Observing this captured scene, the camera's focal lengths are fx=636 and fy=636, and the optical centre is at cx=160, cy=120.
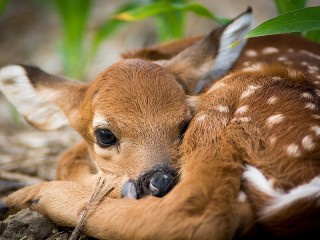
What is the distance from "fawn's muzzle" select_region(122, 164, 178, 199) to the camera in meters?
3.04

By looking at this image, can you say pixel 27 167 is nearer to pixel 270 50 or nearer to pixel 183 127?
pixel 183 127

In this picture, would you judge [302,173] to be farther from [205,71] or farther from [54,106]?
[54,106]

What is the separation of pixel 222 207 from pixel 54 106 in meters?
2.05

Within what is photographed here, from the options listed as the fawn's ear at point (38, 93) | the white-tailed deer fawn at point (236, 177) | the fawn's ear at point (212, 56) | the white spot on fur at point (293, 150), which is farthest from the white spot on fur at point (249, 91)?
the fawn's ear at point (38, 93)

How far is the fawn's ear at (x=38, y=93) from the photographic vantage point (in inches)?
172

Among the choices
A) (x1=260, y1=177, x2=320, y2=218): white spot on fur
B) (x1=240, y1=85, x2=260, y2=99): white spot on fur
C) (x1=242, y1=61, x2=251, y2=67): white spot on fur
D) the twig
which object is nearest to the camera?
(x1=260, y1=177, x2=320, y2=218): white spot on fur

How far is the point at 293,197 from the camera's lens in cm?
→ 266

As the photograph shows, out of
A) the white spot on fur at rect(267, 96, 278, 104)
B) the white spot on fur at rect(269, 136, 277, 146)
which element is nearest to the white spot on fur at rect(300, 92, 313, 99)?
Result: the white spot on fur at rect(267, 96, 278, 104)

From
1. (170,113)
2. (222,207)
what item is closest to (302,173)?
(222,207)

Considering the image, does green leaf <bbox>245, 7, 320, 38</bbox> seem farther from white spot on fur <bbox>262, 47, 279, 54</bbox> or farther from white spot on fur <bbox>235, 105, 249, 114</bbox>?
white spot on fur <bbox>262, 47, 279, 54</bbox>

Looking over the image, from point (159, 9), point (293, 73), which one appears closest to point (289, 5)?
point (159, 9)

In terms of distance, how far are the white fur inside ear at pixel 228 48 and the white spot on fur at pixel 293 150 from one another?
1438 millimetres

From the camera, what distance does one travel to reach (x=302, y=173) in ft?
9.08

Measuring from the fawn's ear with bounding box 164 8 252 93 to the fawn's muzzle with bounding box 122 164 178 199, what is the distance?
1.10 meters
